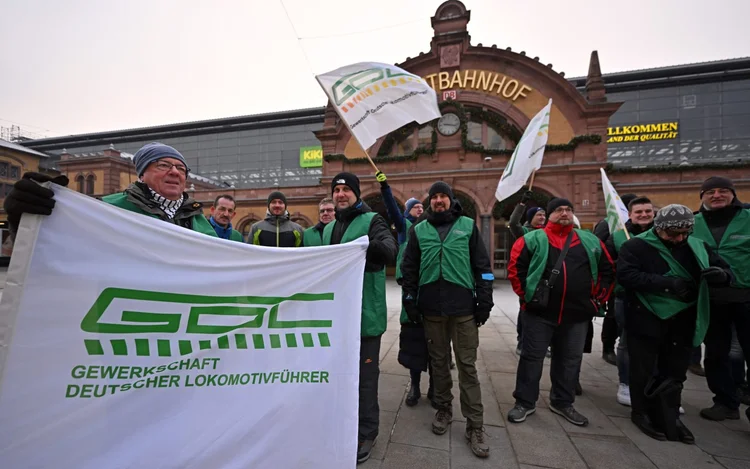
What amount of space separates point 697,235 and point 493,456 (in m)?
3.23

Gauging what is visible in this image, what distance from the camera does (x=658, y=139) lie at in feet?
91.6

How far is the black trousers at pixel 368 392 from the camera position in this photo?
270 cm

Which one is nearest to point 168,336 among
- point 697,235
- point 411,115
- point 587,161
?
point 411,115

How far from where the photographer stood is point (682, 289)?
2920mm

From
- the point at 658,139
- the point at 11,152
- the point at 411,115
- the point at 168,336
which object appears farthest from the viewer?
the point at 11,152

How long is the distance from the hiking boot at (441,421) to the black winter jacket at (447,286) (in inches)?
37.7

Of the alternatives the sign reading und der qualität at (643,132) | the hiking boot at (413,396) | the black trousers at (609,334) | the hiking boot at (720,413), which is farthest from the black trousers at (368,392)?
the sign reading und der qualität at (643,132)

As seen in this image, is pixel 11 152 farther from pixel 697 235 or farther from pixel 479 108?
pixel 697 235

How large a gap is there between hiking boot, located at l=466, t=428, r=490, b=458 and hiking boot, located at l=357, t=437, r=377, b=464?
83 cm

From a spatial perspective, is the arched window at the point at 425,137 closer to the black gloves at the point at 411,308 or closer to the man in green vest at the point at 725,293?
the man in green vest at the point at 725,293

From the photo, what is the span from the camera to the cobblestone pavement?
2600mm

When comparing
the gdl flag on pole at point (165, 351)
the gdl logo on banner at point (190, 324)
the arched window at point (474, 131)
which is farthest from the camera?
the arched window at point (474, 131)

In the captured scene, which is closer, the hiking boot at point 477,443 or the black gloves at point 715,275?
the hiking boot at point 477,443

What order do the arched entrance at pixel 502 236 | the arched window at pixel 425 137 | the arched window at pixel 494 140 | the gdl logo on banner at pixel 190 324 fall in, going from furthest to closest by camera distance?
the arched window at pixel 425 137
the arched window at pixel 494 140
the arched entrance at pixel 502 236
the gdl logo on banner at pixel 190 324
